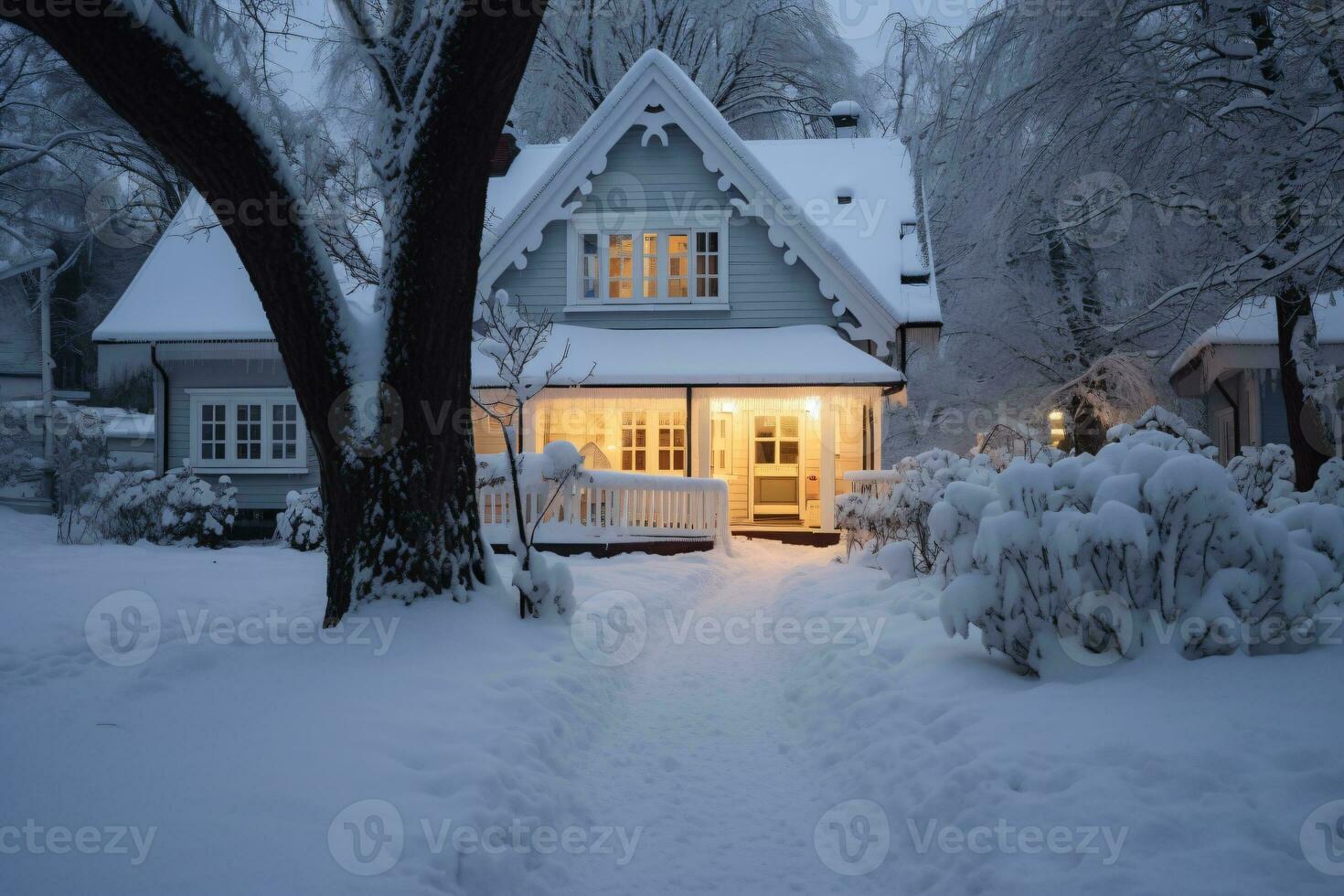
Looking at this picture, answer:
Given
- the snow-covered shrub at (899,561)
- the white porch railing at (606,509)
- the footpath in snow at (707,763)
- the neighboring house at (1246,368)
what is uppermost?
the neighboring house at (1246,368)

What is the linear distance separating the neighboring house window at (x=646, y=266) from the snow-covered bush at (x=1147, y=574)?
36.9 feet

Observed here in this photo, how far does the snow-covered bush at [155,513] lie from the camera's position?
39.8ft

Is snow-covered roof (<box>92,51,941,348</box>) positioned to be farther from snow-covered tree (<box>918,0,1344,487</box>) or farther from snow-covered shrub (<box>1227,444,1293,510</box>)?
snow-covered shrub (<box>1227,444,1293,510</box>)

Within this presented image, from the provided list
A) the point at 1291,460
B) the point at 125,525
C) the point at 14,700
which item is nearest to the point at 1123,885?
the point at 14,700

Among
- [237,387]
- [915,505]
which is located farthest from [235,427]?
[915,505]

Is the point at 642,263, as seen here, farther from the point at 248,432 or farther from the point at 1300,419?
the point at 1300,419

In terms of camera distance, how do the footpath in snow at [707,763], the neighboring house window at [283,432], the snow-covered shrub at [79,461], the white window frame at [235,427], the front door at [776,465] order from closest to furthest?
1. the footpath in snow at [707,763]
2. the snow-covered shrub at [79,461]
3. the white window frame at [235,427]
4. the neighboring house window at [283,432]
5. the front door at [776,465]

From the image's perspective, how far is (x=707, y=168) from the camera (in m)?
14.8

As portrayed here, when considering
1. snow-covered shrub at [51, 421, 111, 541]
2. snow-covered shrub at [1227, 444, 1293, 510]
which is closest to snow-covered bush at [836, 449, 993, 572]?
snow-covered shrub at [1227, 444, 1293, 510]

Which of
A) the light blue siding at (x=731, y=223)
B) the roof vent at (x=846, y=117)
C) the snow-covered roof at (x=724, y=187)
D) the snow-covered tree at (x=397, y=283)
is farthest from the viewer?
the roof vent at (x=846, y=117)

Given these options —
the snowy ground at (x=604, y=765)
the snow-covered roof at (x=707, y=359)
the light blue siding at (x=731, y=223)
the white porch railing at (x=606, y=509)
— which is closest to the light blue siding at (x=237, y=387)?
the snow-covered roof at (x=707, y=359)

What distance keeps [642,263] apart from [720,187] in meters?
1.94

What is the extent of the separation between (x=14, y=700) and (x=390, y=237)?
3.22 metres

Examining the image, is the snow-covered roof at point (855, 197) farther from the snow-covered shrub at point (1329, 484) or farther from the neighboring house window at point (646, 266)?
the snow-covered shrub at point (1329, 484)
